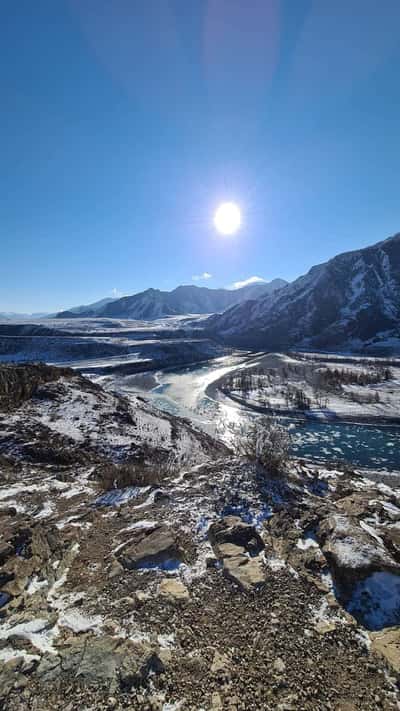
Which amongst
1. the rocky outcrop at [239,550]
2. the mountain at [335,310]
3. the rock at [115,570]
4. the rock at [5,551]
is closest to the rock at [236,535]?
the rocky outcrop at [239,550]

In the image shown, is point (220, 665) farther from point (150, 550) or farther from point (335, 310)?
point (335, 310)

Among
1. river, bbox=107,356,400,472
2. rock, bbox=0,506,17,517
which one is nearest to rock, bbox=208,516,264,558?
rock, bbox=0,506,17,517

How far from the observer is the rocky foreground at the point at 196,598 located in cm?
337

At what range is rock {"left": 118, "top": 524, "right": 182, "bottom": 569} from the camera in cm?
544

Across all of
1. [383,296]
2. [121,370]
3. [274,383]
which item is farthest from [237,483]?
[383,296]

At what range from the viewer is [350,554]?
5.55 meters

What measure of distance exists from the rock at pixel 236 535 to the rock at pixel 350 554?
1.37m

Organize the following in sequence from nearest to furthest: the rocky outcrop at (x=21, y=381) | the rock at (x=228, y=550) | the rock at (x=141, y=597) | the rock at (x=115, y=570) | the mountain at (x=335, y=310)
→ the rock at (x=141, y=597)
the rock at (x=115, y=570)
the rock at (x=228, y=550)
the rocky outcrop at (x=21, y=381)
the mountain at (x=335, y=310)

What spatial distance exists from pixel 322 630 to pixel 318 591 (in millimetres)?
747

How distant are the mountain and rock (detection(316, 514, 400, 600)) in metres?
118

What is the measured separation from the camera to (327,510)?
25.9 feet

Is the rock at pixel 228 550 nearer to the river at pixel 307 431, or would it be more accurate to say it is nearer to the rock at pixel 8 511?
the rock at pixel 8 511

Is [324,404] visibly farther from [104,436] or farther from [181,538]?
[181,538]

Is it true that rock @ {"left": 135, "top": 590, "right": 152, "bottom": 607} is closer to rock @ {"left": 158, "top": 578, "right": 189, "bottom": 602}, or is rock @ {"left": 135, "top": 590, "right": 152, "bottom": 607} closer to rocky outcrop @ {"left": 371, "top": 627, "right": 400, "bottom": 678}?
rock @ {"left": 158, "top": 578, "right": 189, "bottom": 602}
